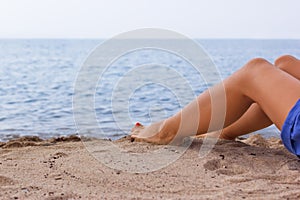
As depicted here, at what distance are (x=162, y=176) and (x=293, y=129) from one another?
60 centimetres

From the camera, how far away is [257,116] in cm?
232

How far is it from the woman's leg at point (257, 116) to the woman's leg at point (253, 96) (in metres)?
0.19

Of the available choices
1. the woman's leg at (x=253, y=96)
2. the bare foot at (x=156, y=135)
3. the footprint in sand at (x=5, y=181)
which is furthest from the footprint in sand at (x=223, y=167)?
the footprint in sand at (x=5, y=181)

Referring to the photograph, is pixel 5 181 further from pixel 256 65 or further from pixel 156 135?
pixel 256 65

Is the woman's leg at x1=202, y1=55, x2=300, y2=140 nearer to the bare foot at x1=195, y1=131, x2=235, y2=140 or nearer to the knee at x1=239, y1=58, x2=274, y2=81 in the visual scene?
the bare foot at x1=195, y1=131, x2=235, y2=140

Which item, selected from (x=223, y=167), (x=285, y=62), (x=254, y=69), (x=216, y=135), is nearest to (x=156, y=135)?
(x=216, y=135)

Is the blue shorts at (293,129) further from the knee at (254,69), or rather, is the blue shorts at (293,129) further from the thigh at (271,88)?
the knee at (254,69)

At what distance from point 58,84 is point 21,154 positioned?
687 cm

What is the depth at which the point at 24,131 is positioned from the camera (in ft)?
13.9

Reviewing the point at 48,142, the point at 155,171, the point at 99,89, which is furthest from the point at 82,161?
the point at 99,89

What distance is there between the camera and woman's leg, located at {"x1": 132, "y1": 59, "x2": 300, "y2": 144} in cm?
191

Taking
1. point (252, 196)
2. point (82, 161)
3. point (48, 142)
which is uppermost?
point (252, 196)

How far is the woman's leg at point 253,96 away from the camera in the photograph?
1.91 meters

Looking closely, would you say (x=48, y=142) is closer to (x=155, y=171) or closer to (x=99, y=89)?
(x=155, y=171)
